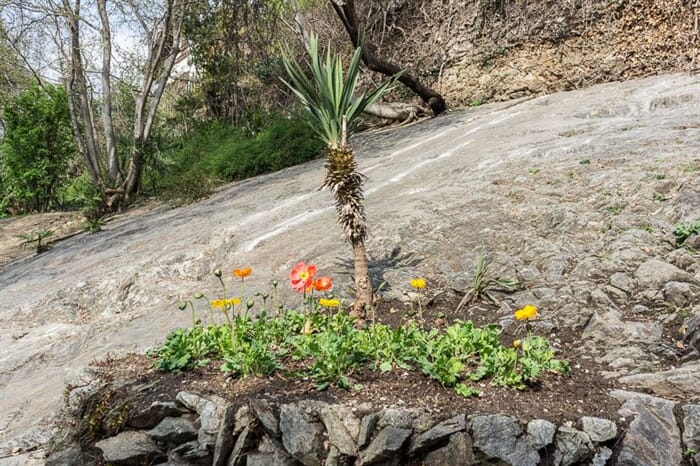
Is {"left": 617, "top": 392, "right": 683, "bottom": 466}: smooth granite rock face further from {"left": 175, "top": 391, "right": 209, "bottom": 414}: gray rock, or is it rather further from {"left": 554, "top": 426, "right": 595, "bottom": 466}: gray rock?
{"left": 175, "top": 391, "right": 209, "bottom": 414}: gray rock

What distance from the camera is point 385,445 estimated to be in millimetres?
2518

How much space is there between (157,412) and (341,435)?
3.29ft

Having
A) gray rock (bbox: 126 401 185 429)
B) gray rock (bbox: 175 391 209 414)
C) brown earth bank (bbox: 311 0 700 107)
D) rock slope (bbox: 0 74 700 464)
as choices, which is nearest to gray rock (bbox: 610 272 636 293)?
rock slope (bbox: 0 74 700 464)

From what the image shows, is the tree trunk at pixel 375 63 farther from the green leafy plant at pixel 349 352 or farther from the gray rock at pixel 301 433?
the gray rock at pixel 301 433

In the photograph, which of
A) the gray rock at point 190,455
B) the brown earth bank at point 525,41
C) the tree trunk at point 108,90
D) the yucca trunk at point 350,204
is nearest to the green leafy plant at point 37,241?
the tree trunk at point 108,90

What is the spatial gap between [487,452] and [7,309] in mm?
4971

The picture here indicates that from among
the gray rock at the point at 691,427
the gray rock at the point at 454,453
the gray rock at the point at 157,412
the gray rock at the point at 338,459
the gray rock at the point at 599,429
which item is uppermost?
the gray rock at the point at 157,412

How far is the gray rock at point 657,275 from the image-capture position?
3.55 m

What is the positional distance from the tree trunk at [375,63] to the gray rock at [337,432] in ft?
25.9

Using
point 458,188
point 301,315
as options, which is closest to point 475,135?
point 458,188

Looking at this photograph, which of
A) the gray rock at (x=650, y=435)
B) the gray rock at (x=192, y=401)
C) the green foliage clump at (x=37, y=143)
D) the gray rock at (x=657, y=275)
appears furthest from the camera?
the green foliage clump at (x=37, y=143)

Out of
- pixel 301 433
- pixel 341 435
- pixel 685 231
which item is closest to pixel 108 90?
pixel 301 433

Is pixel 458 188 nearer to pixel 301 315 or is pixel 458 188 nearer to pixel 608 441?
pixel 301 315

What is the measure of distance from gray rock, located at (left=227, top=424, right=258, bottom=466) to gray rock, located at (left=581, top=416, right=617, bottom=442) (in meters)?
1.58
